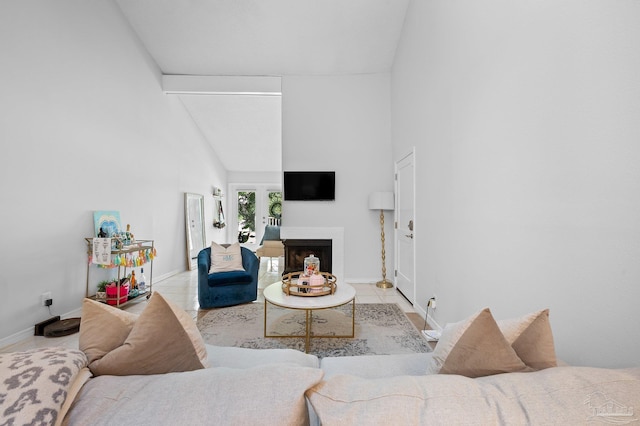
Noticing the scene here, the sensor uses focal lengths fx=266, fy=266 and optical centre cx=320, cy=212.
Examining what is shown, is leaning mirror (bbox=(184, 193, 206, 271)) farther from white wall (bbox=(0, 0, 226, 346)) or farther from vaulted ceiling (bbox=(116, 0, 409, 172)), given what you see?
vaulted ceiling (bbox=(116, 0, 409, 172))

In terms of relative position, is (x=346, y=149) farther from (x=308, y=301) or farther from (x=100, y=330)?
(x=100, y=330)

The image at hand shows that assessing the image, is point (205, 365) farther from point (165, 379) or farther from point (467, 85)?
point (467, 85)

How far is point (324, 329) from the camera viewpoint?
273 cm

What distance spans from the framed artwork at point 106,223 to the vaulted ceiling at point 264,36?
2765 mm

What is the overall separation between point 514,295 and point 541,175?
74 cm

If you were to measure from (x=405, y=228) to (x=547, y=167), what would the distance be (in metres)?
2.47

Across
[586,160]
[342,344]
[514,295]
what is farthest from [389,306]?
[586,160]

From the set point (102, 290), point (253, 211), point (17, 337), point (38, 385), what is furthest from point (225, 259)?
point (253, 211)

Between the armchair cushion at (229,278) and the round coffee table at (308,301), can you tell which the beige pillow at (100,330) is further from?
the armchair cushion at (229,278)

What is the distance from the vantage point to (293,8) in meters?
3.79

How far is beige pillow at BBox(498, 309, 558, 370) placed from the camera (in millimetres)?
846

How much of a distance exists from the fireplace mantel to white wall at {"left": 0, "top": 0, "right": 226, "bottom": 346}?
7.48 ft

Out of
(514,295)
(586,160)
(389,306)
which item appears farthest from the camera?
(389,306)

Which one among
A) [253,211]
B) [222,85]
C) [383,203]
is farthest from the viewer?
[253,211]
